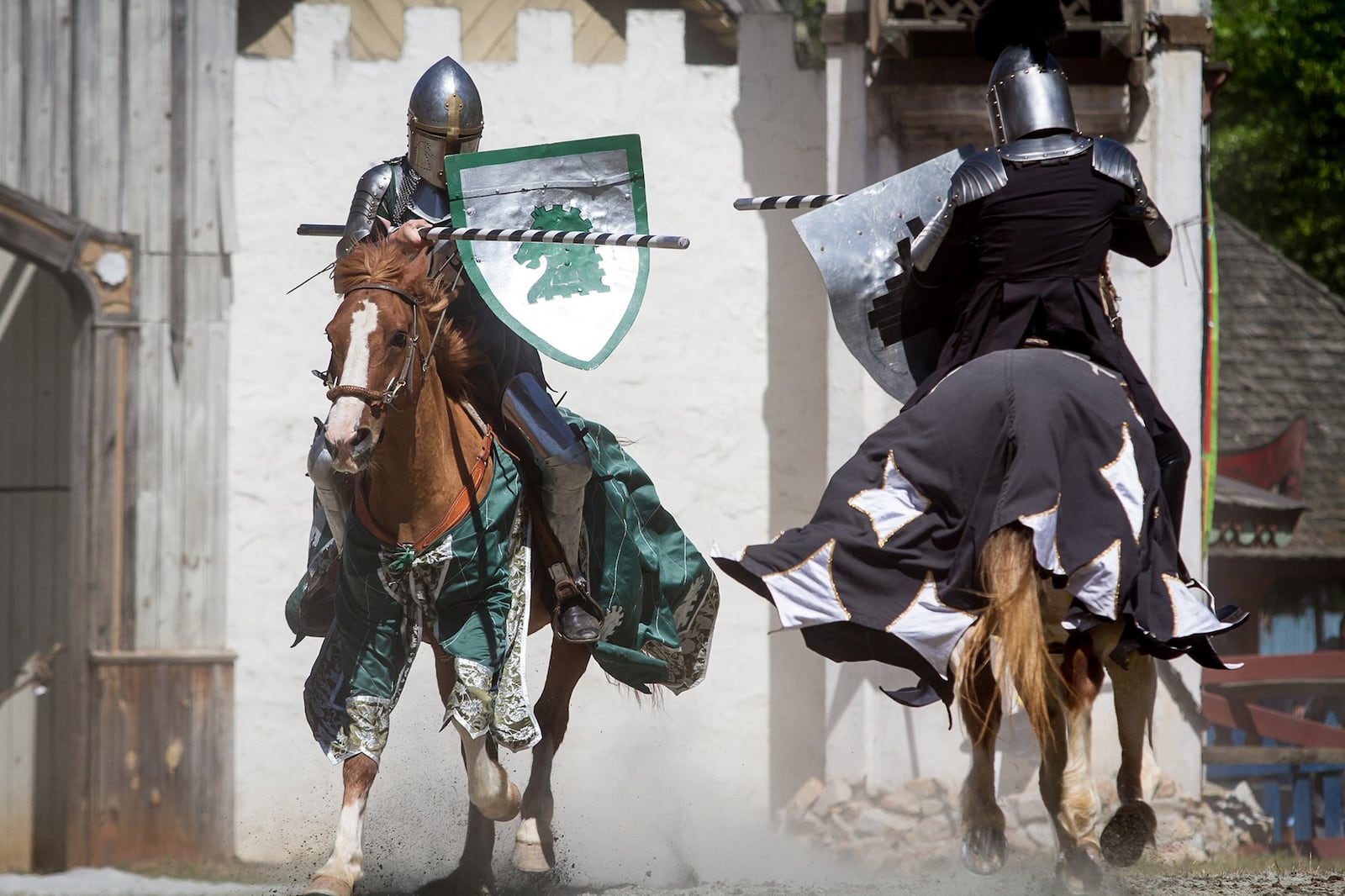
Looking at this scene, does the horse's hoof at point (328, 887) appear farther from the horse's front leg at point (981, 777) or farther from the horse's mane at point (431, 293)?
the horse's front leg at point (981, 777)

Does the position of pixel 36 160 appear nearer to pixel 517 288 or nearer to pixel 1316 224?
pixel 517 288

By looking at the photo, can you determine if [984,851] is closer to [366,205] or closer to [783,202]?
[783,202]

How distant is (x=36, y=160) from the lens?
883cm

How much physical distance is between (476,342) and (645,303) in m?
3.65

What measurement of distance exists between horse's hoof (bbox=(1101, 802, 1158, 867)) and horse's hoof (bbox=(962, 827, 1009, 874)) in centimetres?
35

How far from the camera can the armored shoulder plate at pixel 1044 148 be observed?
4945mm

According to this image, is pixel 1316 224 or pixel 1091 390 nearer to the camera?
pixel 1091 390

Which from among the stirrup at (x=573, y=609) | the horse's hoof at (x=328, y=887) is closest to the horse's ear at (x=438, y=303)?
the stirrup at (x=573, y=609)

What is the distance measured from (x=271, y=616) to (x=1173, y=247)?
5.35 m

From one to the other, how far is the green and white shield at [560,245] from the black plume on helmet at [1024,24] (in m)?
1.24

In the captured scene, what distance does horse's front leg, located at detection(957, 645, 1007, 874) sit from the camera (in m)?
4.68

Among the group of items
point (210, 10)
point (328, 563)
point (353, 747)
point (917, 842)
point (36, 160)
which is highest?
point (210, 10)

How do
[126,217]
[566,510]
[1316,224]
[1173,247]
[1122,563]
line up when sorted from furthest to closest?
[1316,224], [126,217], [1173,247], [566,510], [1122,563]

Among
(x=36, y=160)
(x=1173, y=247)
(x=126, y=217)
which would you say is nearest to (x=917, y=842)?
(x=1173, y=247)
